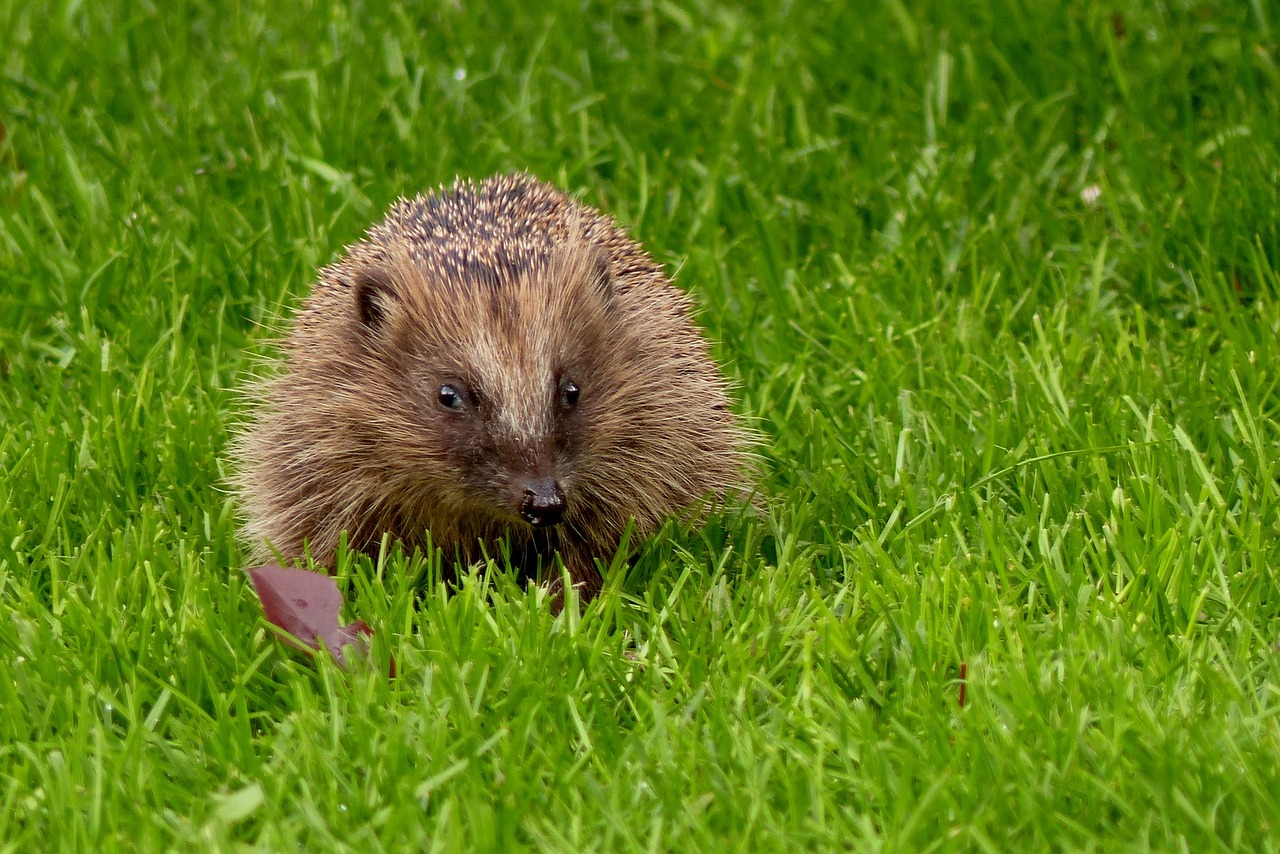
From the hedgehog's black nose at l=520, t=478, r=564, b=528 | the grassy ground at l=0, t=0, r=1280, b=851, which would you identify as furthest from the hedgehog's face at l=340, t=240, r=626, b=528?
the grassy ground at l=0, t=0, r=1280, b=851

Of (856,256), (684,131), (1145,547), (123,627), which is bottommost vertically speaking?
(123,627)

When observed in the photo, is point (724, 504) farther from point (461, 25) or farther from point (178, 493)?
point (461, 25)

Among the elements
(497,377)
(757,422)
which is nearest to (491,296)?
(497,377)

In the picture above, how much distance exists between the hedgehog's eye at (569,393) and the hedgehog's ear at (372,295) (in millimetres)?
570

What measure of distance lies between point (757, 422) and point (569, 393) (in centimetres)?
122

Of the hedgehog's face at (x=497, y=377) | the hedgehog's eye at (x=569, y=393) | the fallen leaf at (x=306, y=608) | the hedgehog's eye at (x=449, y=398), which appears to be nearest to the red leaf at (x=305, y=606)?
the fallen leaf at (x=306, y=608)

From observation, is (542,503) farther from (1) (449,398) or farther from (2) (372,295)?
(2) (372,295)

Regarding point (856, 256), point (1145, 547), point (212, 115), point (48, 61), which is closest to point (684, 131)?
point (856, 256)

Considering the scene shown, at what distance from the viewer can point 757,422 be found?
5699 millimetres

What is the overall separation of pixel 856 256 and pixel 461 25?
263cm

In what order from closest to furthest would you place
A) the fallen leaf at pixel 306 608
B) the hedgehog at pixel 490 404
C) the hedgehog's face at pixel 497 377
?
the fallen leaf at pixel 306 608 < the hedgehog's face at pixel 497 377 < the hedgehog at pixel 490 404

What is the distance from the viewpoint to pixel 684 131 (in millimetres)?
7445

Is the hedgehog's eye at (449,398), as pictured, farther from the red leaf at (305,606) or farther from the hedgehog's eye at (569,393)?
the red leaf at (305,606)

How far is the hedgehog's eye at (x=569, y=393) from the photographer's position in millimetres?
4605
